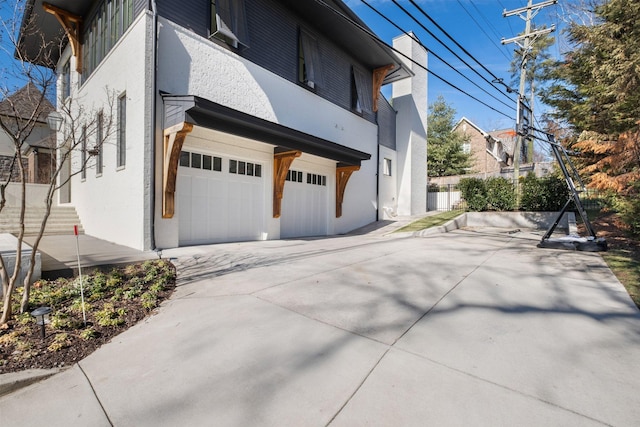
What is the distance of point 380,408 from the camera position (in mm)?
1929

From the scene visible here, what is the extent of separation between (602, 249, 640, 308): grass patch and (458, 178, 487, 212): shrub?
727 centimetres

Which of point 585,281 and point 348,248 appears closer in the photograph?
point 585,281

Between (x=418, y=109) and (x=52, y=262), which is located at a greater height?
(x=418, y=109)

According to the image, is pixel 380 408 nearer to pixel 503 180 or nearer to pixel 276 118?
pixel 276 118

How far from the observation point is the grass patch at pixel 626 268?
428 centimetres

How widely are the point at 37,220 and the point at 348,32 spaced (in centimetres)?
1258

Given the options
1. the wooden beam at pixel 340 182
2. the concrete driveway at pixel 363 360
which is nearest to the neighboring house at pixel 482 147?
the wooden beam at pixel 340 182

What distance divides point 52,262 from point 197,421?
4.82 m

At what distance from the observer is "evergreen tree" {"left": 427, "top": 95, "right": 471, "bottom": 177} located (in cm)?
2484

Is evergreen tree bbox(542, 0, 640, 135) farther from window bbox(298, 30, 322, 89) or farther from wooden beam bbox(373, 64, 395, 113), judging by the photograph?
window bbox(298, 30, 322, 89)

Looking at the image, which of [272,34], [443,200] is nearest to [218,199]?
[272,34]

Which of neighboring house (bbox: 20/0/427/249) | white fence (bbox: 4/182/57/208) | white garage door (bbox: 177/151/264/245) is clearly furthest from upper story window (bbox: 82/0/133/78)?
white fence (bbox: 4/182/57/208)

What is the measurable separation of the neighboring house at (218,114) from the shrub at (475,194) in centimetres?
466

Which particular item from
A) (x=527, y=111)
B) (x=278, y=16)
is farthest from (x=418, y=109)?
(x=278, y=16)
